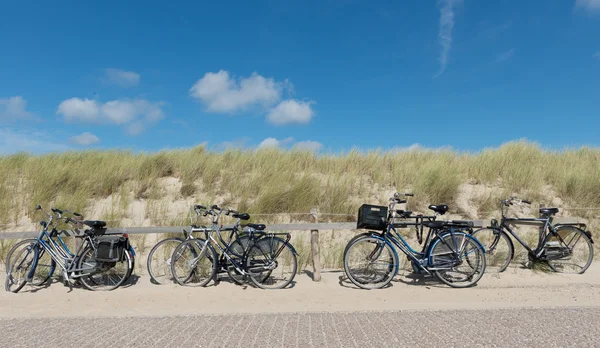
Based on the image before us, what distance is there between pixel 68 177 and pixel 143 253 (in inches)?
162

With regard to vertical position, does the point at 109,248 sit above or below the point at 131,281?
above

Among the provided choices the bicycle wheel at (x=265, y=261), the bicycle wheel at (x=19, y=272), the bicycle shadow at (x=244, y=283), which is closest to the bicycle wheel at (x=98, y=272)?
the bicycle wheel at (x=19, y=272)

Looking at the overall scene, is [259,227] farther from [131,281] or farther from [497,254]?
[497,254]

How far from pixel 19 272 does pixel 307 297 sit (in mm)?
4774

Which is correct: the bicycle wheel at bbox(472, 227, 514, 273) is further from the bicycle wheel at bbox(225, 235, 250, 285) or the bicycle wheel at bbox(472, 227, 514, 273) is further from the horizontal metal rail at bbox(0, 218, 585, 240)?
the bicycle wheel at bbox(225, 235, 250, 285)

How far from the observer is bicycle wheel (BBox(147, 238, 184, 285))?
19.9 ft

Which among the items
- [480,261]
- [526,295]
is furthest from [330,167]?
[526,295]

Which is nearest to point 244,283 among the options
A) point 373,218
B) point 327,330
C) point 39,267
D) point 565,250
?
point 373,218

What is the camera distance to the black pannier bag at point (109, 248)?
5.88 meters

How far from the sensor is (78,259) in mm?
5957

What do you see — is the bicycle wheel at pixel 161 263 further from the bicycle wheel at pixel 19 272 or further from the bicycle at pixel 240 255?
the bicycle wheel at pixel 19 272

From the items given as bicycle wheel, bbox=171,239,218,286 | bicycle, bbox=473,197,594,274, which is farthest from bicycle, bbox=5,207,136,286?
bicycle, bbox=473,197,594,274

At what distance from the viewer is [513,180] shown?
33.2 ft

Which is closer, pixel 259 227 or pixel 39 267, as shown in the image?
pixel 259 227
